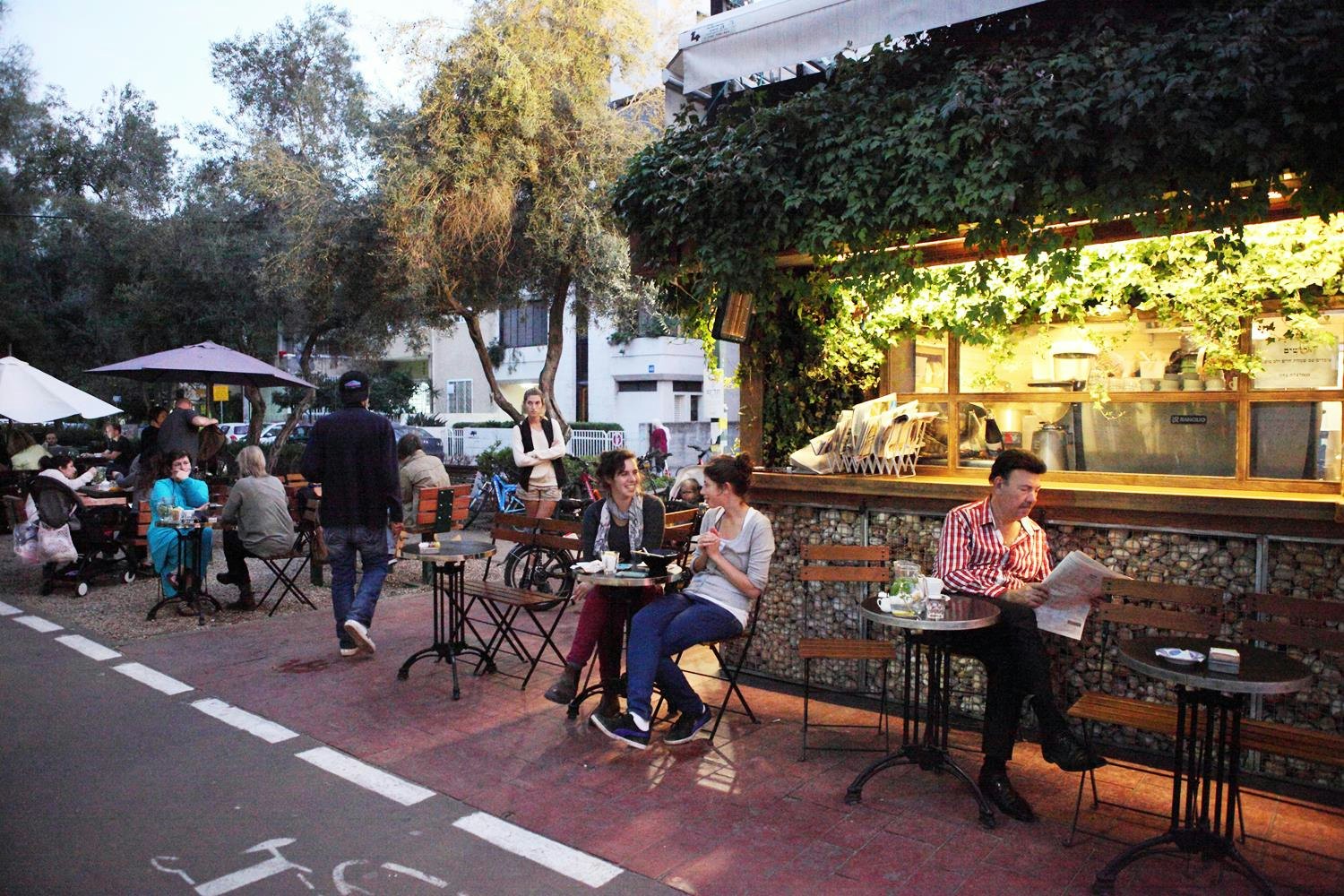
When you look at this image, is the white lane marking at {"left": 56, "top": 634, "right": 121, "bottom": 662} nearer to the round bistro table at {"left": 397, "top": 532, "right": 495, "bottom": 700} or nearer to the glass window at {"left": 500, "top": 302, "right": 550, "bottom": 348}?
the round bistro table at {"left": 397, "top": 532, "right": 495, "bottom": 700}

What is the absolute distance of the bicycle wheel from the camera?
8219 millimetres

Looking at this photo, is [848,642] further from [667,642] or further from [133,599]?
[133,599]

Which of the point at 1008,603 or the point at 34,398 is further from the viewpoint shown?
the point at 34,398

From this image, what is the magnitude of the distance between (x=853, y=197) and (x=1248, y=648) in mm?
2815

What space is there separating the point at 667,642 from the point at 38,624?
6.00m

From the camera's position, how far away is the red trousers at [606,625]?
5102 mm

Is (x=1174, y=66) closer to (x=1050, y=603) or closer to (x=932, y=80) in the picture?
(x=932, y=80)

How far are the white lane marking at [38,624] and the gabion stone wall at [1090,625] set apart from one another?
574 cm

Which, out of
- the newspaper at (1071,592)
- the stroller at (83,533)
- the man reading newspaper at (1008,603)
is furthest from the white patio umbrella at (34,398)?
the newspaper at (1071,592)

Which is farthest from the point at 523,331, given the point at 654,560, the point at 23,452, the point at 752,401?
the point at 654,560

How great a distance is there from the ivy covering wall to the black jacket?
226 centimetres

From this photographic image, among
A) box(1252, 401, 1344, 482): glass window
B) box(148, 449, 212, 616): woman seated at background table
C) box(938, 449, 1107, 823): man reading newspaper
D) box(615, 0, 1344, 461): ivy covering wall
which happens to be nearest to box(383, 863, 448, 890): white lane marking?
box(938, 449, 1107, 823): man reading newspaper

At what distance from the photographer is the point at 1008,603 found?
420 centimetres

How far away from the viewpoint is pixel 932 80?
5.08 meters
